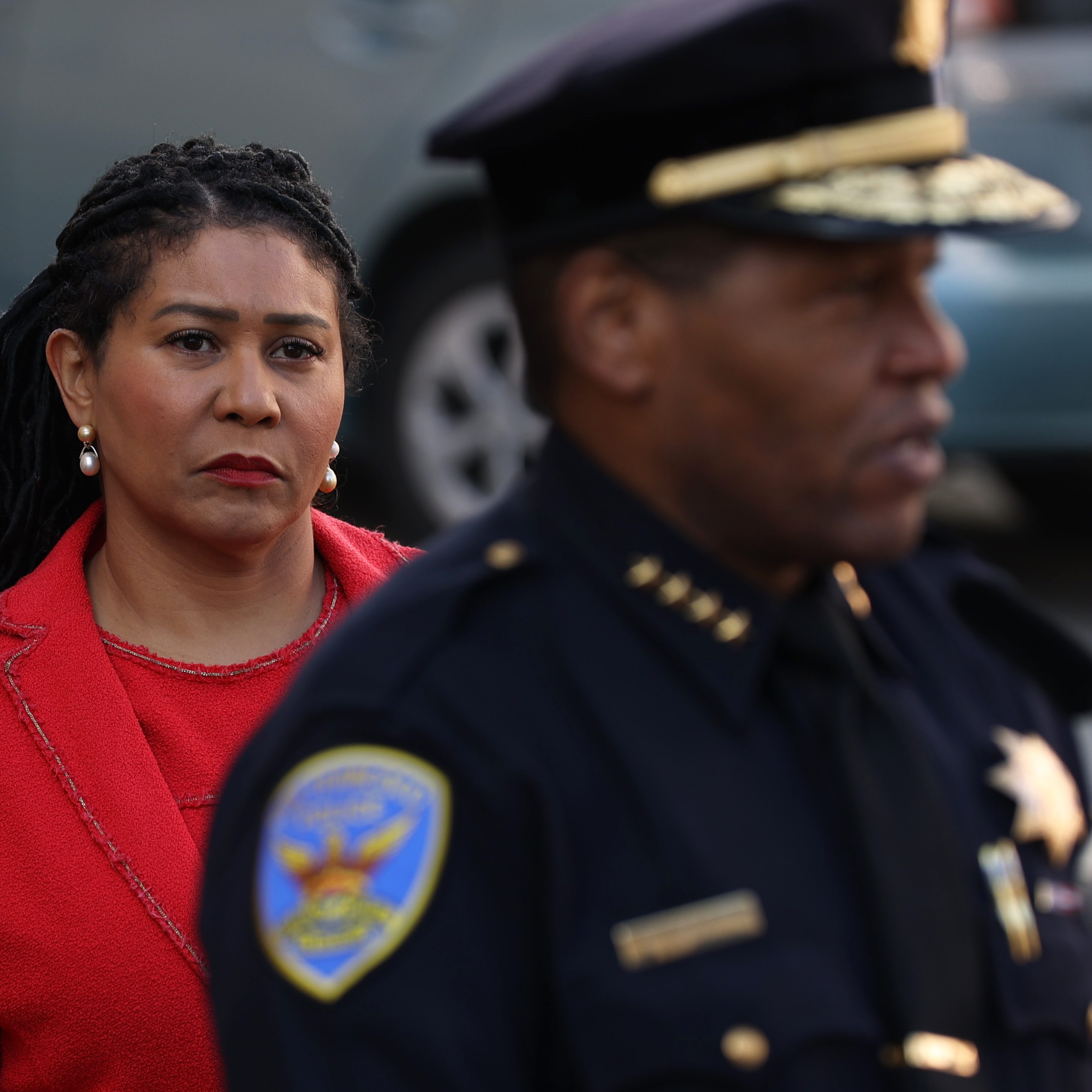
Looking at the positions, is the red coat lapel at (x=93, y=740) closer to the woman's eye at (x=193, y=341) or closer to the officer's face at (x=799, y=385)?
the woman's eye at (x=193, y=341)

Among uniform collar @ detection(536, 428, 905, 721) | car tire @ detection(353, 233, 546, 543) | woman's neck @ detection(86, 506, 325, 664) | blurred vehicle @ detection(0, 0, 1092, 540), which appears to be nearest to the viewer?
uniform collar @ detection(536, 428, 905, 721)

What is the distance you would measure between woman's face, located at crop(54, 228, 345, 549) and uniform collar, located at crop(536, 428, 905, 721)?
2.93 feet

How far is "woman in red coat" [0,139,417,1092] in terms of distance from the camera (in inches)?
81.6

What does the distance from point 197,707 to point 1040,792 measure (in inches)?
46.4

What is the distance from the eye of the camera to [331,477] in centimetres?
254

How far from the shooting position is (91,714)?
2.21m

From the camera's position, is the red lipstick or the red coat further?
the red lipstick

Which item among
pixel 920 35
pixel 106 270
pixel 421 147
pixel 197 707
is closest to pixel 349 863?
pixel 920 35

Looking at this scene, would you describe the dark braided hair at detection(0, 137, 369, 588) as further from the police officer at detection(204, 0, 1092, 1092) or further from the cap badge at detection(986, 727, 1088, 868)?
the cap badge at detection(986, 727, 1088, 868)

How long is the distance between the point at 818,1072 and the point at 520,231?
66 cm

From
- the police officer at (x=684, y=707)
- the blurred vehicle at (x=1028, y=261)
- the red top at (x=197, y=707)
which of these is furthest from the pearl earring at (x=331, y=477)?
the blurred vehicle at (x=1028, y=261)

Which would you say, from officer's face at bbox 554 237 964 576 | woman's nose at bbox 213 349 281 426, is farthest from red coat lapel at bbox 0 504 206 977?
officer's face at bbox 554 237 964 576

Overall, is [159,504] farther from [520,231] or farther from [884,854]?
[884,854]

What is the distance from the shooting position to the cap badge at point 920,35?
141cm
